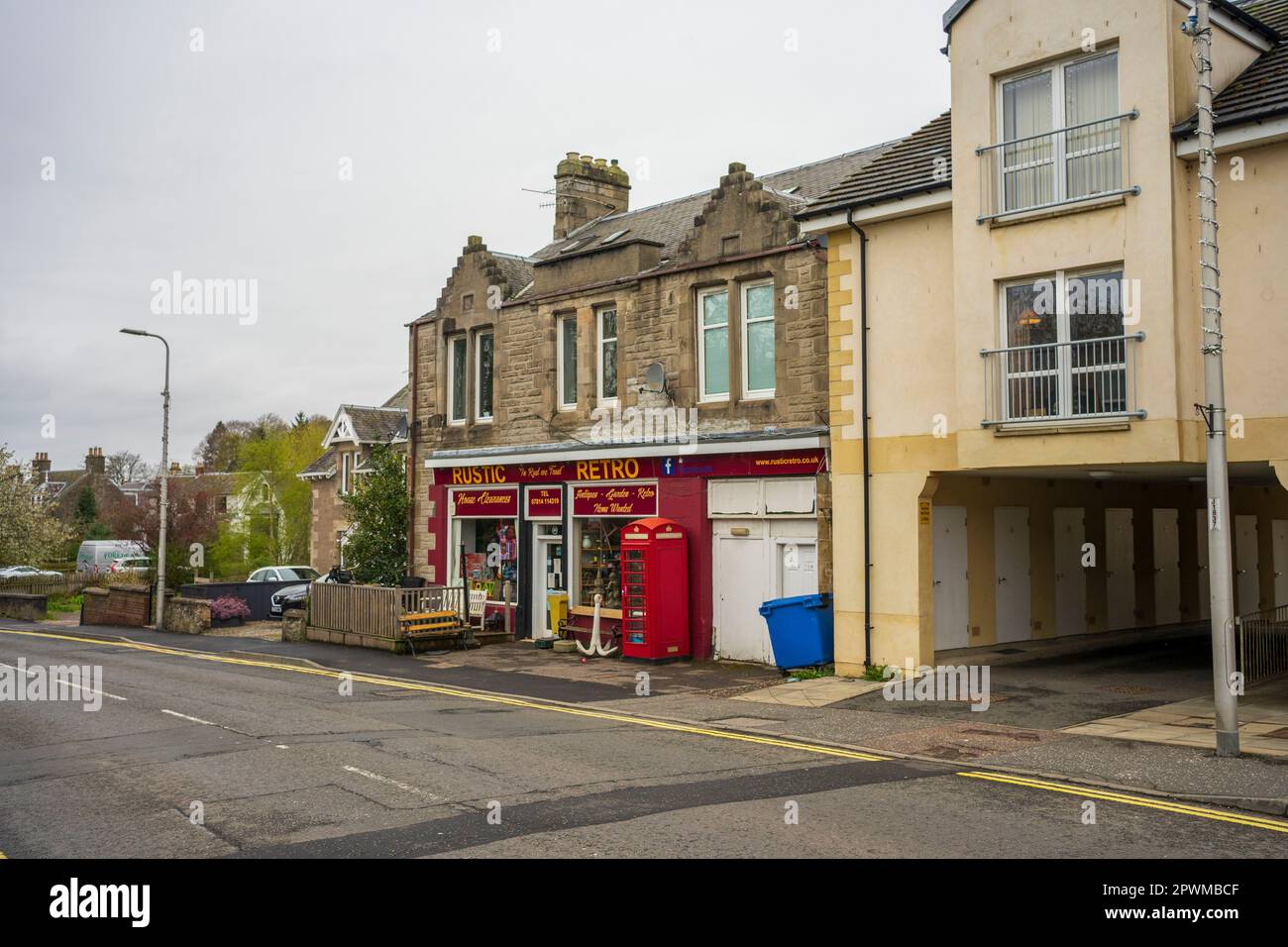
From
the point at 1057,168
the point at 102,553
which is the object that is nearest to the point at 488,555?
the point at 1057,168

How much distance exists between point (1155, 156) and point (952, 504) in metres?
6.45

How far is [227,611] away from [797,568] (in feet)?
65.2

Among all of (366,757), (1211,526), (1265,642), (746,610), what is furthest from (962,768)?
(746,610)

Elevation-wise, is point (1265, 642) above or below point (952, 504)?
below

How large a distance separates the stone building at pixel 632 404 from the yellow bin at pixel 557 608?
0.22m

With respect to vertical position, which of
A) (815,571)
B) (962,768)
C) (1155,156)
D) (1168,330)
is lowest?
(962,768)

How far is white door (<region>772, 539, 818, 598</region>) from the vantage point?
19.5 m

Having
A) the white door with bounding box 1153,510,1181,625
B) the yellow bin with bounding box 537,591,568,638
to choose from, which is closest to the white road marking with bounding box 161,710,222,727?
the yellow bin with bounding box 537,591,568,638

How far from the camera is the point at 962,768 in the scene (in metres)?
11.4

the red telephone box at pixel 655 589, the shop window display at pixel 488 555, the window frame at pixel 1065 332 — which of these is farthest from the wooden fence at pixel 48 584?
the window frame at pixel 1065 332

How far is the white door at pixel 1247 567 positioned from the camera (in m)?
26.4

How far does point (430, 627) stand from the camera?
23719 mm

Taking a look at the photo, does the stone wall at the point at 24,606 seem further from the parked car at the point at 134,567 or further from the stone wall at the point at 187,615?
the stone wall at the point at 187,615
